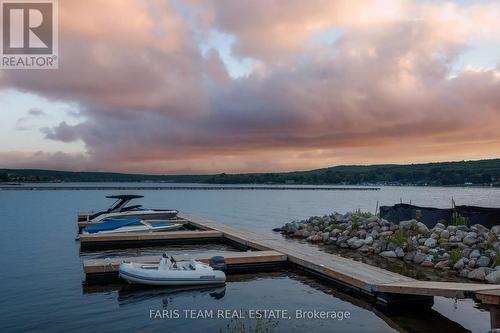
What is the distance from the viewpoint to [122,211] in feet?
95.8

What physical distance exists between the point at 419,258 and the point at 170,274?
10.0 meters

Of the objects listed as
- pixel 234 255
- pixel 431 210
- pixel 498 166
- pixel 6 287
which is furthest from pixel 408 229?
pixel 498 166

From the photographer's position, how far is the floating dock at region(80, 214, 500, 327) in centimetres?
1005

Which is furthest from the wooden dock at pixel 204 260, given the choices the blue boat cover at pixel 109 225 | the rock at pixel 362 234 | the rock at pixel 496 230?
the blue boat cover at pixel 109 225

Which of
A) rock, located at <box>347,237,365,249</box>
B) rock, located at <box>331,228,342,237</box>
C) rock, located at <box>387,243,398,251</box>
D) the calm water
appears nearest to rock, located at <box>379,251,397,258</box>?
rock, located at <box>387,243,398,251</box>

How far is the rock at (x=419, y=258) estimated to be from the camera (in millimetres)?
17703

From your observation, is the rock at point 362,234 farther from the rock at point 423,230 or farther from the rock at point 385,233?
the rock at point 423,230

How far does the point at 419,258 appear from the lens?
17.8m

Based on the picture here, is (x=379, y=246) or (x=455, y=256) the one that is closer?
(x=455, y=256)

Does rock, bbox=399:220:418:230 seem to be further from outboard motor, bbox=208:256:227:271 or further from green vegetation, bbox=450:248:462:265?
outboard motor, bbox=208:256:227:271

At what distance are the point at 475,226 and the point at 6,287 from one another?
18.5 m

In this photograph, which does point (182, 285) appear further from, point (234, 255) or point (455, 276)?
point (455, 276)

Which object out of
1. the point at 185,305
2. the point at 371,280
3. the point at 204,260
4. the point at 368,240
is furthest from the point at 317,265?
the point at 368,240

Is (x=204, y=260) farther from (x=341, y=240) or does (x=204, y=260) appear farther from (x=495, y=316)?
(x=341, y=240)
